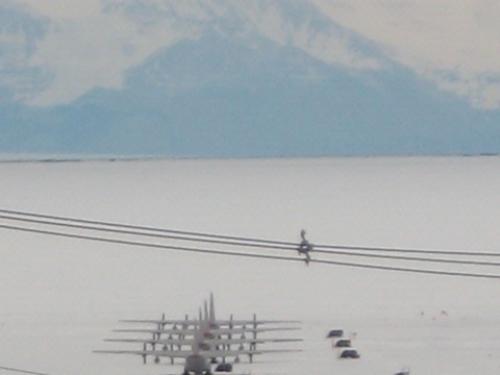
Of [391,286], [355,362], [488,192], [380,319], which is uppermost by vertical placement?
[488,192]

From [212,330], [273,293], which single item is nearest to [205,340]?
[212,330]

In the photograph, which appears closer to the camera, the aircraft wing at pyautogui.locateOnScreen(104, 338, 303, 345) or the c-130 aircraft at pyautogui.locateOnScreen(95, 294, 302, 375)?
the c-130 aircraft at pyautogui.locateOnScreen(95, 294, 302, 375)

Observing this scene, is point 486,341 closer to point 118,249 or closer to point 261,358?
point 261,358

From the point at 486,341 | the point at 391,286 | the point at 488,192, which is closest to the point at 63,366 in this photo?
the point at 486,341

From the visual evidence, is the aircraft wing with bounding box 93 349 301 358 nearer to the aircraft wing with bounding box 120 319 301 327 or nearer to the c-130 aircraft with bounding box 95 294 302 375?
the c-130 aircraft with bounding box 95 294 302 375

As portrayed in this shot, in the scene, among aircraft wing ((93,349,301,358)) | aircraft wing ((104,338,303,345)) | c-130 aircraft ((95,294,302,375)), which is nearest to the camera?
aircraft wing ((93,349,301,358))

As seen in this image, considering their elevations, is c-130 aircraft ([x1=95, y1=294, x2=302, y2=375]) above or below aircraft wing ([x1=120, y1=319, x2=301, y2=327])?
below

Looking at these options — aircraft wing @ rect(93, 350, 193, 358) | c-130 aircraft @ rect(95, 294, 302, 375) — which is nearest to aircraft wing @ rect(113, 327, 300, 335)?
c-130 aircraft @ rect(95, 294, 302, 375)

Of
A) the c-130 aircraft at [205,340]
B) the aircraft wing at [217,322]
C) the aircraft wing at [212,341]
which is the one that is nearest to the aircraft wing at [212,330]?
the c-130 aircraft at [205,340]

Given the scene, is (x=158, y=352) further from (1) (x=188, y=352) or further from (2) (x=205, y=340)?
(2) (x=205, y=340)

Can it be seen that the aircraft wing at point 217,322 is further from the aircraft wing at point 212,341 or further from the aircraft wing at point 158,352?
the aircraft wing at point 158,352

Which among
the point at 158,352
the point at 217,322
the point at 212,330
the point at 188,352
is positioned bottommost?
the point at 188,352
